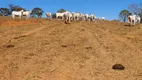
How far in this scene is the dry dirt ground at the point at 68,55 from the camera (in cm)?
1639

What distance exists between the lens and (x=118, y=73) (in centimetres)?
1669

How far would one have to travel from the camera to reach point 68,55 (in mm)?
19719

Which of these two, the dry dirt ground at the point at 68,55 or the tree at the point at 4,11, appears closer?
the dry dirt ground at the point at 68,55

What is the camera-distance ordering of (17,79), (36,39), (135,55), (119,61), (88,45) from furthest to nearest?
1. (36,39)
2. (88,45)
3. (135,55)
4. (119,61)
5. (17,79)

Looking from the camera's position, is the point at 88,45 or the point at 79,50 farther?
the point at 88,45

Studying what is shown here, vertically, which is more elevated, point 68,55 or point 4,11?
point 4,11

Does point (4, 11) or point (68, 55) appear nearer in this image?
point (68, 55)

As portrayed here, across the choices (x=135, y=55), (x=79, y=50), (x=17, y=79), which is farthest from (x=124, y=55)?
(x=17, y=79)

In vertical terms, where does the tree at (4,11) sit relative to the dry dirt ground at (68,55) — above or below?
above

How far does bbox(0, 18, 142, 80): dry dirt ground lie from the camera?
16.4 metres

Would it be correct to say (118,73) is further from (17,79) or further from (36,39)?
(36,39)

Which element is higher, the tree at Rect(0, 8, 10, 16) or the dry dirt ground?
the tree at Rect(0, 8, 10, 16)

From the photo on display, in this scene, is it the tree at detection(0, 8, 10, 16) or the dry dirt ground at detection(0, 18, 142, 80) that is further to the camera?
the tree at detection(0, 8, 10, 16)

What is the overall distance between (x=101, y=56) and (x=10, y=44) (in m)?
7.15
